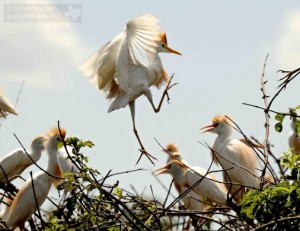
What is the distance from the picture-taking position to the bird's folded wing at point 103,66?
17.1 ft

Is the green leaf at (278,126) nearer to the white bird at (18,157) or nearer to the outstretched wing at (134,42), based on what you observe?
the outstretched wing at (134,42)

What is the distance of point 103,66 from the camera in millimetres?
5246

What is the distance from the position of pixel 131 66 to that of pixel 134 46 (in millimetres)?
194

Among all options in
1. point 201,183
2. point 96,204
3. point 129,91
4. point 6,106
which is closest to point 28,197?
point 6,106

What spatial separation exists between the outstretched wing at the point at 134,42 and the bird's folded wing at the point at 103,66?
0.07 meters

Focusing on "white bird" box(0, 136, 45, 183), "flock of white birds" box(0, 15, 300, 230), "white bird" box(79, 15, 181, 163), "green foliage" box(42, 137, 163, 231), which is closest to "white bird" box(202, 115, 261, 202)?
"flock of white birds" box(0, 15, 300, 230)

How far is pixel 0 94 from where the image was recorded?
601 cm

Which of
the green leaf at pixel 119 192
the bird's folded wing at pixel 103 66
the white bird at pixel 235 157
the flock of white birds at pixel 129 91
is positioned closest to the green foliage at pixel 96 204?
the green leaf at pixel 119 192

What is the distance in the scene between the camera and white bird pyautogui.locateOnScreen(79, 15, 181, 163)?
204 inches

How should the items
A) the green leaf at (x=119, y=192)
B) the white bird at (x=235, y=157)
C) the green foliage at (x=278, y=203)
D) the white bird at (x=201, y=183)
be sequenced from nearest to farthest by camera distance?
the green foliage at (x=278, y=203)
the green leaf at (x=119, y=192)
the white bird at (x=235, y=157)
the white bird at (x=201, y=183)

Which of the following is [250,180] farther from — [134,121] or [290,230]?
[290,230]

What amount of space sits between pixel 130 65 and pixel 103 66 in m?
0.27

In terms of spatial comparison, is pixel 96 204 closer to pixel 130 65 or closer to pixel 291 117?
pixel 291 117

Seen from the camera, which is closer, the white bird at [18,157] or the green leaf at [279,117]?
the green leaf at [279,117]
